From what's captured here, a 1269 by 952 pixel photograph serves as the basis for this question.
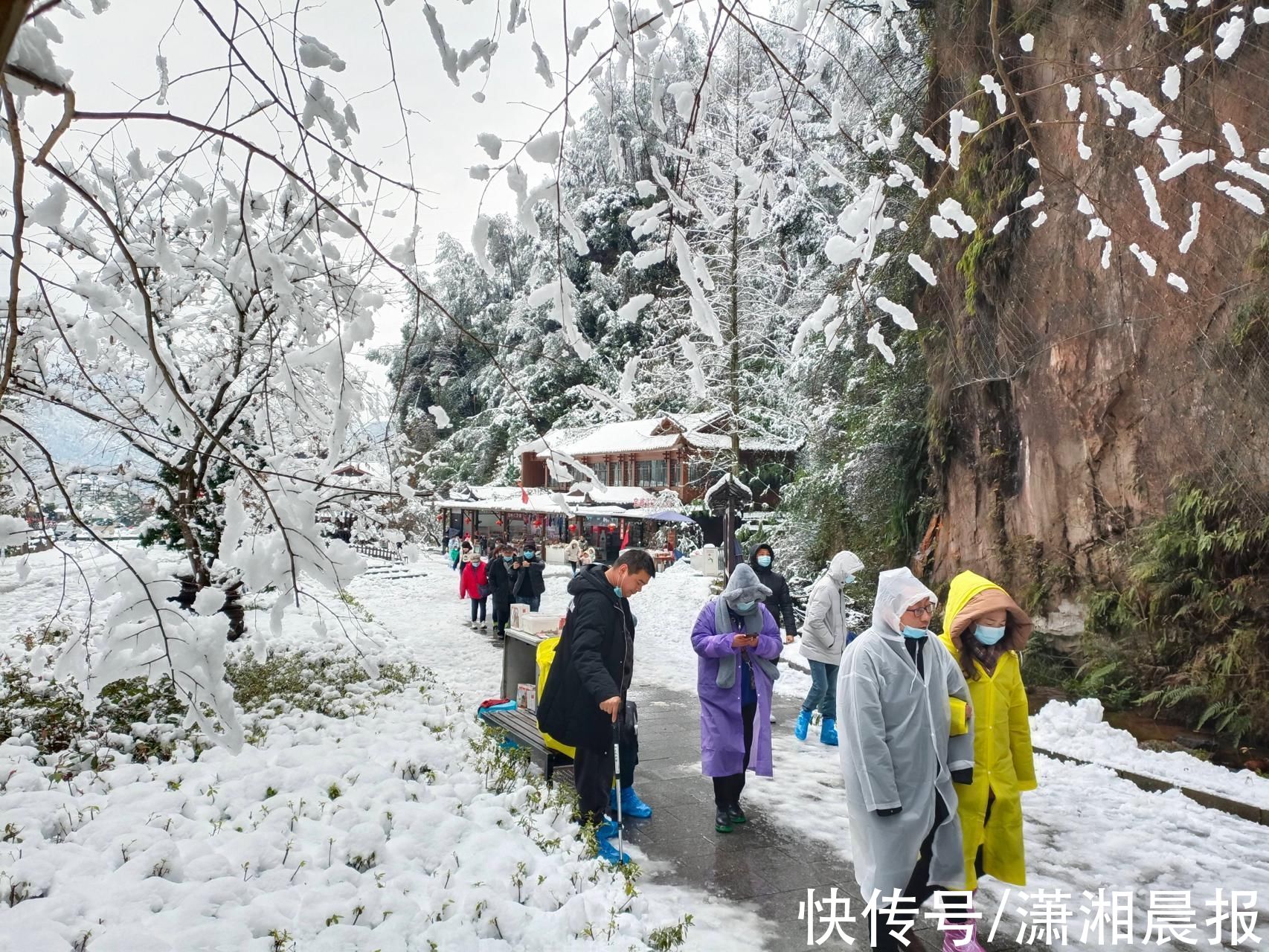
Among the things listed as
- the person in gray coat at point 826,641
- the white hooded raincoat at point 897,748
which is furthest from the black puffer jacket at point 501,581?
the white hooded raincoat at point 897,748

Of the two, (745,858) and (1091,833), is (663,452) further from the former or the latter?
(745,858)

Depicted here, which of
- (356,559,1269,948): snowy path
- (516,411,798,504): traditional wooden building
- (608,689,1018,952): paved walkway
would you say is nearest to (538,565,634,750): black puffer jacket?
(608,689,1018,952): paved walkway

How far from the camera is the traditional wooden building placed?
85.4ft

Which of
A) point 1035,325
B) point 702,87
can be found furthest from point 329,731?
point 1035,325

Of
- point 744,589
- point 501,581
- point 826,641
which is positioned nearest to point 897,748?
point 744,589

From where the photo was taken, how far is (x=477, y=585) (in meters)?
16.6

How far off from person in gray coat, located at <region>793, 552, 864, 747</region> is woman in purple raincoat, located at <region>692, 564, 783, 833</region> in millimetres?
1875

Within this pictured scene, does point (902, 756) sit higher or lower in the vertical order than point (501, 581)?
higher

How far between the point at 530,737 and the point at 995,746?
3.31 metres

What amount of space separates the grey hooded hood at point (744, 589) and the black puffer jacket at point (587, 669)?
99 centimetres

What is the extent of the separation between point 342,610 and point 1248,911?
16687 mm

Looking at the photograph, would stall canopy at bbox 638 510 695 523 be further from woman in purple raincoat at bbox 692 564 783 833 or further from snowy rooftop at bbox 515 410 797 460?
woman in purple raincoat at bbox 692 564 783 833

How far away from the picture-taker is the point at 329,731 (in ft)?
22.8

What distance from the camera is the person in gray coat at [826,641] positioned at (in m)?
7.65
